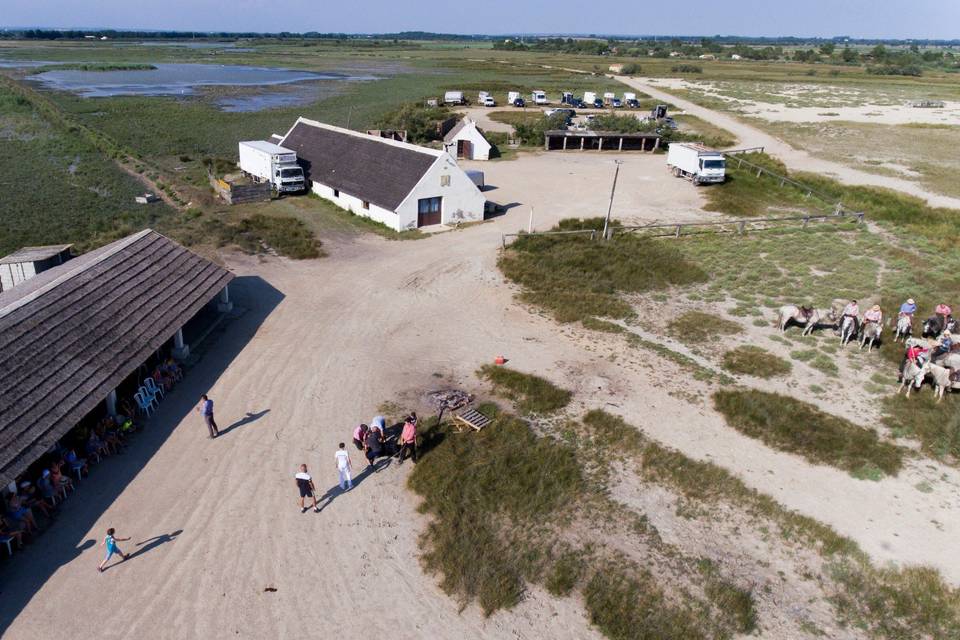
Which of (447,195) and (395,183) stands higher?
(395,183)

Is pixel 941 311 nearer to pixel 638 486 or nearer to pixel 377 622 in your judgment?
pixel 638 486

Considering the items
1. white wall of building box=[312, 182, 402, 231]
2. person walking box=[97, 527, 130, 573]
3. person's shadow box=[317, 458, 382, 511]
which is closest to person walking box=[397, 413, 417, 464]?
person's shadow box=[317, 458, 382, 511]

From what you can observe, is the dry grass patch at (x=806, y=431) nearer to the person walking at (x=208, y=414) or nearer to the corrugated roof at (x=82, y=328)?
the person walking at (x=208, y=414)

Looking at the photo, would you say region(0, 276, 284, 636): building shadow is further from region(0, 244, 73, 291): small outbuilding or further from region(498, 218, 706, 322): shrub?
region(498, 218, 706, 322): shrub

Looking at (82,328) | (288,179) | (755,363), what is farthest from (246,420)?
(288,179)

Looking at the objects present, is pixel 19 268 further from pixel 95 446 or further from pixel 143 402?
pixel 95 446

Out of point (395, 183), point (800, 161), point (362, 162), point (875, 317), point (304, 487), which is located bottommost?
point (304, 487)
